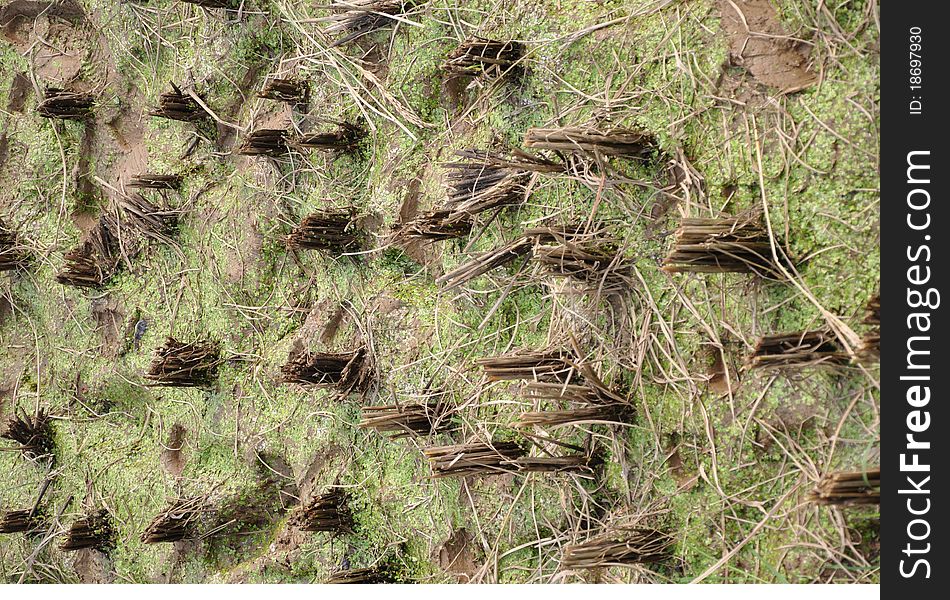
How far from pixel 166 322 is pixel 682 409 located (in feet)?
5.47

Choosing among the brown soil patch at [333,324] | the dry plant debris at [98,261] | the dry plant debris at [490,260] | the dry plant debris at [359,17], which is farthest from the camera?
the dry plant debris at [98,261]

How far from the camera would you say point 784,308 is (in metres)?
1.92

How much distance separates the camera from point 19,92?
313cm

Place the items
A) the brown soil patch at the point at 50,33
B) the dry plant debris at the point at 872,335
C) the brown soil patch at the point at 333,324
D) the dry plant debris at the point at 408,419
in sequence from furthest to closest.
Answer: the brown soil patch at the point at 50,33 → the brown soil patch at the point at 333,324 → the dry plant debris at the point at 408,419 → the dry plant debris at the point at 872,335

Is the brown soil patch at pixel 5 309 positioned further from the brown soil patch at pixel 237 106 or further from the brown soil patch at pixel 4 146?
the brown soil patch at pixel 237 106

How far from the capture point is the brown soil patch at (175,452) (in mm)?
2768

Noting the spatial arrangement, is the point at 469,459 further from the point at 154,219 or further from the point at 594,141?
the point at 154,219

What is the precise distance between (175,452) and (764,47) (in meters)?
2.07

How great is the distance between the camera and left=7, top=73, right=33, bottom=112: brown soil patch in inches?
123

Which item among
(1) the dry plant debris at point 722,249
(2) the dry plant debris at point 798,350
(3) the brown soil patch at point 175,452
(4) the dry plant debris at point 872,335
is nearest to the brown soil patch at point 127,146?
(3) the brown soil patch at point 175,452

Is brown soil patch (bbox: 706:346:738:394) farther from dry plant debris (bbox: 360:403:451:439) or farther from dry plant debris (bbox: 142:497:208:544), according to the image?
dry plant debris (bbox: 142:497:208:544)

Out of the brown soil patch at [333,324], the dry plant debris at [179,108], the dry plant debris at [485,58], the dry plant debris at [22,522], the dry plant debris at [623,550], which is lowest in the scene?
the dry plant debris at [22,522]

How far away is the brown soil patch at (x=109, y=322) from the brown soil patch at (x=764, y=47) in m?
2.07
